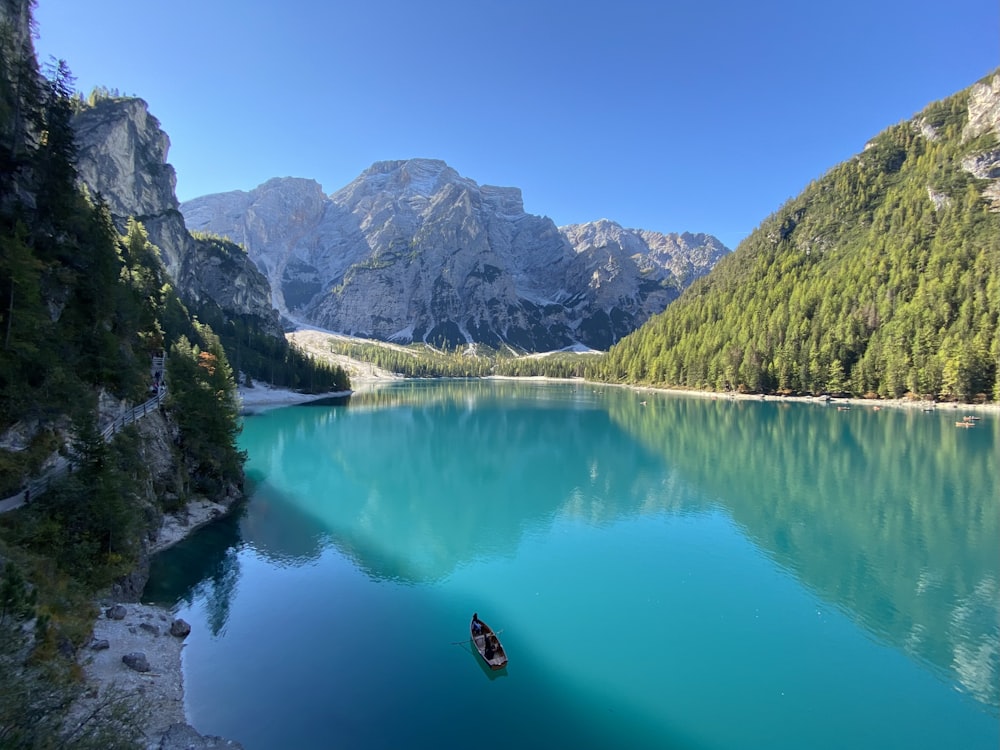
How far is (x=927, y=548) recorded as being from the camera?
28578 millimetres

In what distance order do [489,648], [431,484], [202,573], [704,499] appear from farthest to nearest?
[431,484] → [704,499] → [202,573] → [489,648]

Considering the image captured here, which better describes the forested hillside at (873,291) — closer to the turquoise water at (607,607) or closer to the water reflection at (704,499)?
the water reflection at (704,499)

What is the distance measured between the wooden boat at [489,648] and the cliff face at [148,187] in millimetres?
141449

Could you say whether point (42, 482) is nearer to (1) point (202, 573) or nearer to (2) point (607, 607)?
(1) point (202, 573)

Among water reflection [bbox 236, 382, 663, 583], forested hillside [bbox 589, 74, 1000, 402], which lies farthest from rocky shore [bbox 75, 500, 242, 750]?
forested hillside [bbox 589, 74, 1000, 402]

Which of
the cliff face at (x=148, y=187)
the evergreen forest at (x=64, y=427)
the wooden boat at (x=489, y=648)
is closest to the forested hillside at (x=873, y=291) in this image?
the wooden boat at (x=489, y=648)

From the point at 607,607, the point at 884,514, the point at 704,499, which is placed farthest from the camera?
the point at 704,499

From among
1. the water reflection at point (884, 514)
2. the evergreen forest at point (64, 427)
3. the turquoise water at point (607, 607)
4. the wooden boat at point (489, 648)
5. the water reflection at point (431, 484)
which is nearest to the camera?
the evergreen forest at point (64, 427)

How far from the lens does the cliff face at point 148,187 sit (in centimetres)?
13038

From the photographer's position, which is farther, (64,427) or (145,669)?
(64,427)

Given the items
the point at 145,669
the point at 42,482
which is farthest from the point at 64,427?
the point at 145,669

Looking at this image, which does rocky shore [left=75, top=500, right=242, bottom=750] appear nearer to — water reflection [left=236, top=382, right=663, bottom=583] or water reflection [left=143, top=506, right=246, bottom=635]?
water reflection [left=143, top=506, right=246, bottom=635]

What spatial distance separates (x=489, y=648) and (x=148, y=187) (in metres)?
183

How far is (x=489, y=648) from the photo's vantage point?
58.4ft
